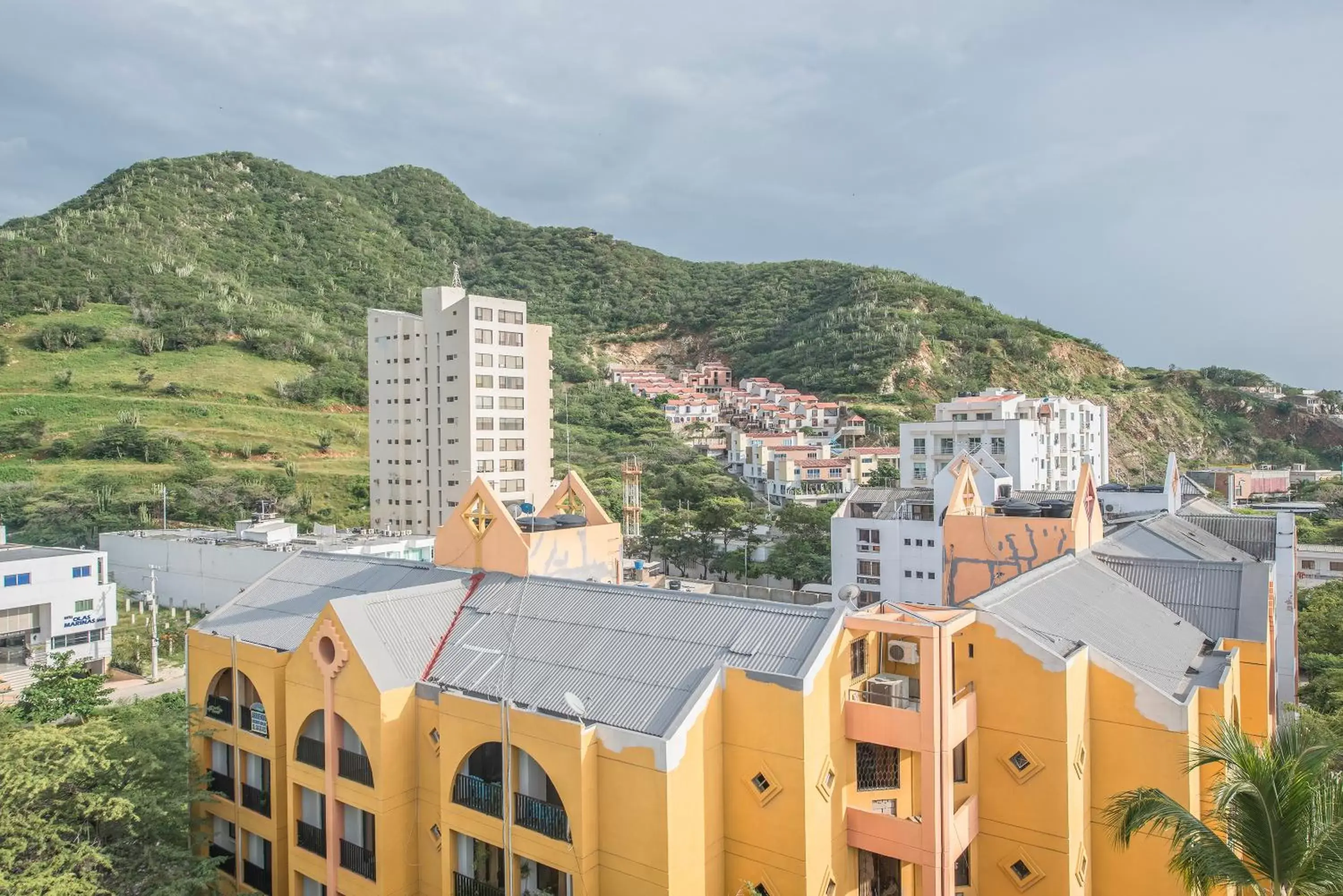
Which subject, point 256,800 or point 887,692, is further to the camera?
point 256,800

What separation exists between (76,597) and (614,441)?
66819 millimetres

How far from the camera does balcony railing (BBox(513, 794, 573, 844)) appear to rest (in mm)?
12242

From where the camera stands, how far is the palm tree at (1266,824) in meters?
9.16

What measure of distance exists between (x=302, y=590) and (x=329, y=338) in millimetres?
92994

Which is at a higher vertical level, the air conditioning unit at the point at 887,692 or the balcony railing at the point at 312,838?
the air conditioning unit at the point at 887,692

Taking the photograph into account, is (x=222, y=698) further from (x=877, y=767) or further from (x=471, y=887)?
(x=877, y=767)

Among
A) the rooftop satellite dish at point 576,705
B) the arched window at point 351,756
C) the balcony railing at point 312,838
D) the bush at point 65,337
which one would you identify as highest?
the bush at point 65,337

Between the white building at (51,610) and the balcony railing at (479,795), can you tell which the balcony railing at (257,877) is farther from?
the white building at (51,610)

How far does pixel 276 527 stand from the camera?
45875 mm

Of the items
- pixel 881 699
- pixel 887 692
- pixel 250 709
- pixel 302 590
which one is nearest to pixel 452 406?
pixel 302 590

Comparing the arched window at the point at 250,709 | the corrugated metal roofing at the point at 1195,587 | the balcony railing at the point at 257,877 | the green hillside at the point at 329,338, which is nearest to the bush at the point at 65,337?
the green hillside at the point at 329,338

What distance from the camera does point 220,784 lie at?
1780 cm

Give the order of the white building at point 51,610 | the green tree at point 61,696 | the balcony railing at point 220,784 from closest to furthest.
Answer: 1. the balcony railing at point 220,784
2. the green tree at point 61,696
3. the white building at point 51,610

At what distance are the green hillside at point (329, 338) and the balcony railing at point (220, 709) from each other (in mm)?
48112
